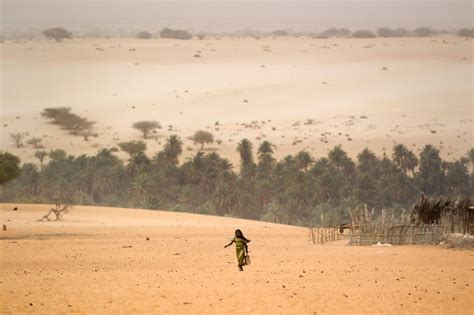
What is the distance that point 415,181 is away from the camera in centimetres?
6981

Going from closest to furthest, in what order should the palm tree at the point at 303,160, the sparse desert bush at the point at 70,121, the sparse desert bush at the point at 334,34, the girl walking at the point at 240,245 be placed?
the girl walking at the point at 240,245, the palm tree at the point at 303,160, the sparse desert bush at the point at 70,121, the sparse desert bush at the point at 334,34

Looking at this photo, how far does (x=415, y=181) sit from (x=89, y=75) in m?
81.4

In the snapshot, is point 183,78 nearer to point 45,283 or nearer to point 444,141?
point 444,141

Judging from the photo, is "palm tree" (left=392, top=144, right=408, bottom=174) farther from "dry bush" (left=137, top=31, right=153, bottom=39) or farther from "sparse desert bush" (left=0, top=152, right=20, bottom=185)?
"dry bush" (left=137, top=31, right=153, bottom=39)

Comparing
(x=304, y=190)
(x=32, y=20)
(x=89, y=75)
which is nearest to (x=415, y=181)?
(x=304, y=190)

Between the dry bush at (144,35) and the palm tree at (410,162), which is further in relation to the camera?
the dry bush at (144,35)

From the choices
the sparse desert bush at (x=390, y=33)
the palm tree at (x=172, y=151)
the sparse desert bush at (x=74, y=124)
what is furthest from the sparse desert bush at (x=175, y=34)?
the palm tree at (x=172, y=151)

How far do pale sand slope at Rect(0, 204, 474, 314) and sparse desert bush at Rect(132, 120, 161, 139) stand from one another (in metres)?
71.1

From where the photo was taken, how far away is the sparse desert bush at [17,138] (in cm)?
10138

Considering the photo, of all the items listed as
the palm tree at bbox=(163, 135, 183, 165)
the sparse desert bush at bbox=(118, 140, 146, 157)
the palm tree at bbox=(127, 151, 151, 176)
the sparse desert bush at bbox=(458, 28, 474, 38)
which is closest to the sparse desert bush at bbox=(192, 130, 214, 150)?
the sparse desert bush at bbox=(118, 140, 146, 157)

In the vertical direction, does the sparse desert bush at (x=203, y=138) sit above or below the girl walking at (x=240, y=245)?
above

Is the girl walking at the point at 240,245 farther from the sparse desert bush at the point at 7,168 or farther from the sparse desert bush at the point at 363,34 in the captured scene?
the sparse desert bush at the point at 363,34

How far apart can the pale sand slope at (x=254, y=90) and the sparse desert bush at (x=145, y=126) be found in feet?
3.43

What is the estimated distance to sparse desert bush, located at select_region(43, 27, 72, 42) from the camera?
159375 mm
